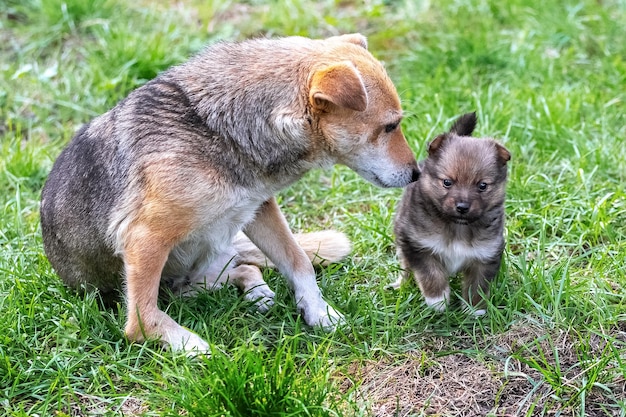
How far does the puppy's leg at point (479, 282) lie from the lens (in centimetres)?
432

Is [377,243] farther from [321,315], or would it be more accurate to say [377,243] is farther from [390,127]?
[390,127]

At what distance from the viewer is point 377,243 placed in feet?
16.6

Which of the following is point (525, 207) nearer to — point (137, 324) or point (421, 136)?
point (421, 136)

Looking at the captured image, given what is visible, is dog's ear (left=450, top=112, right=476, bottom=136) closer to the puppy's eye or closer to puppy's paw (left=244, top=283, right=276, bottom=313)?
the puppy's eye

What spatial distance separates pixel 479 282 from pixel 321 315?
826mm

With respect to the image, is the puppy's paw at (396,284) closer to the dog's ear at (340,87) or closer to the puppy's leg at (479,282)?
the puppy's leg at (479,282)

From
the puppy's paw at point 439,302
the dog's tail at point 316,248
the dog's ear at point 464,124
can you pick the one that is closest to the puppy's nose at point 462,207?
the puppy's paw at point 439,302

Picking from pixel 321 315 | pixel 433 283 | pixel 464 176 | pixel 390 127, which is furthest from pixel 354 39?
pixel 321 315

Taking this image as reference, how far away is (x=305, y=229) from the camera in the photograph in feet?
17.9

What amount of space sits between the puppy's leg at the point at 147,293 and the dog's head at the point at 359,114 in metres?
0.97

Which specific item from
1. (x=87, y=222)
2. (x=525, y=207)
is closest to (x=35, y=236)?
(x=87, y=222)

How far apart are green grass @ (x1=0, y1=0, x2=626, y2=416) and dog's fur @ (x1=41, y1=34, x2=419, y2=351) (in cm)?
25

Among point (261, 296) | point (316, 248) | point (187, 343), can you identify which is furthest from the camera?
point (316, 248)

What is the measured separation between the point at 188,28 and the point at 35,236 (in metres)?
3.19
